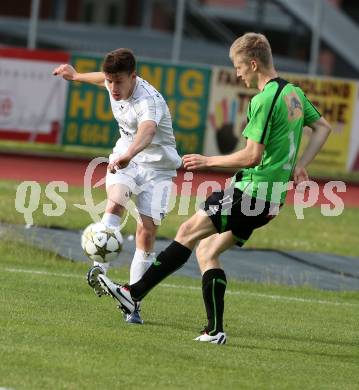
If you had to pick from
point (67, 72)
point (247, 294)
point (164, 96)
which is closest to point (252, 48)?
point (67, 72)

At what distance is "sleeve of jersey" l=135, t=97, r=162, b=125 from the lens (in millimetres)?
9836

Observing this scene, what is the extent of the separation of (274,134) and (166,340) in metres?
1.55

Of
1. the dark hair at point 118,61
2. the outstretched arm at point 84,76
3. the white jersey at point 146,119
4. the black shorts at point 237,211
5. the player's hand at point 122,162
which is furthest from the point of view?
the outstretched arm at point 84,76

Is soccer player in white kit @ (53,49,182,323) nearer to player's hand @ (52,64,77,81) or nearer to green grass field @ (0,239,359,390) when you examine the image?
player's hand @ (52,64,77,81)

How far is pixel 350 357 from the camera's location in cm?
898

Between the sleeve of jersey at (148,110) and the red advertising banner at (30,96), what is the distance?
703 inches

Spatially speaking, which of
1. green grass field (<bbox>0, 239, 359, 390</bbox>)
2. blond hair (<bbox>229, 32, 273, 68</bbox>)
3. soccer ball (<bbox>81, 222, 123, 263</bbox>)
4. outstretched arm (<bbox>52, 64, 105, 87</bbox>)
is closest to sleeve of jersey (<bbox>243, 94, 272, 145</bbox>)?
blond hair (<bbox>229, 32, 273, 68</bbox>)

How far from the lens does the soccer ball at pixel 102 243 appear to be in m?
9.79

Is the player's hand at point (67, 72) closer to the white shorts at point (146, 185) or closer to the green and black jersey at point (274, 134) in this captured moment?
the white shorts at point (146, 185)

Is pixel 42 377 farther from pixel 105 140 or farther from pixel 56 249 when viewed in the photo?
pixel 105 140

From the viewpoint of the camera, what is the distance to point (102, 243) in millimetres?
9781

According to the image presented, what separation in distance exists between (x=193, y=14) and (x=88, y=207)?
83.8 feet

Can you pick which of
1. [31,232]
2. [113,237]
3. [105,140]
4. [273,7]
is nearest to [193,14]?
[273,7]

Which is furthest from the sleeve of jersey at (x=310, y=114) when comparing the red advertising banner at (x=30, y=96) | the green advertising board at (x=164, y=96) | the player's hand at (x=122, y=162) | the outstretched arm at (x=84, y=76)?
the green advertising board at (x=164, y=96)
